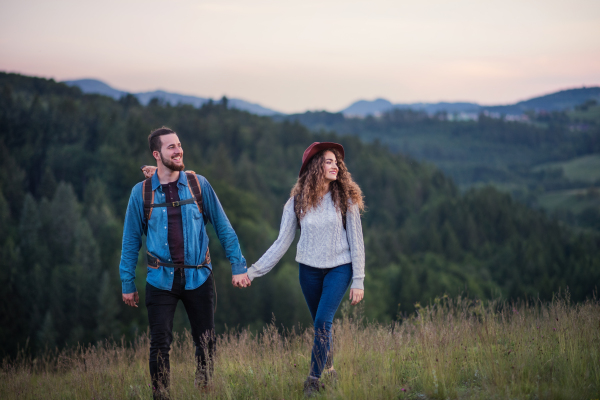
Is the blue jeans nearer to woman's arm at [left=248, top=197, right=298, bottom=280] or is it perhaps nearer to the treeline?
woman's arm at [left=248, top=197, right=298, bottom=280]

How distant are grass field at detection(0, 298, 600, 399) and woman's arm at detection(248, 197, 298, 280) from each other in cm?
75

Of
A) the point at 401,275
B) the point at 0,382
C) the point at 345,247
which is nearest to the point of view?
the point at 345,247

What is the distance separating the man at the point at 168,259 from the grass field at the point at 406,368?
0.98ft

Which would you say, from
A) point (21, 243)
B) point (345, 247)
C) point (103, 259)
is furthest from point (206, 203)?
point (21, 243)

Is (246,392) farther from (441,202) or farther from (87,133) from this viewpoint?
(441,202)

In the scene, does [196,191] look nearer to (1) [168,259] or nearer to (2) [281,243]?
(1) [168,259]

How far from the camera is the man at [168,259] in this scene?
3416 mm

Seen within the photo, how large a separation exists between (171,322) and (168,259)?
1.39 ft

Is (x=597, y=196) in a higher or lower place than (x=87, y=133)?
lower

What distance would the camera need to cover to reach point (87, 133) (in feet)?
252

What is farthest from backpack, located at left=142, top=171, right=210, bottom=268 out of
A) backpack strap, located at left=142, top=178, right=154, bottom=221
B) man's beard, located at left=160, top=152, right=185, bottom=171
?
man's beard, located at left=160, top=152, right=185, bottom=171

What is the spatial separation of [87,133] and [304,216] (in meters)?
80.3

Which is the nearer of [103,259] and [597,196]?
[103,259]

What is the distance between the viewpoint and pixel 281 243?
3.80 m
